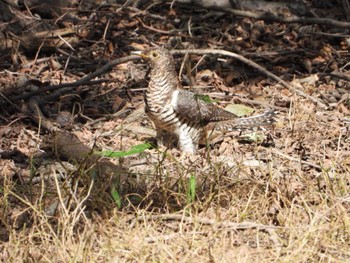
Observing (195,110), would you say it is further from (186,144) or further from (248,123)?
(248,123)

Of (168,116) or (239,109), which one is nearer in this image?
(168,116)

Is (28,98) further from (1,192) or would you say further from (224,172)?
(224,172)

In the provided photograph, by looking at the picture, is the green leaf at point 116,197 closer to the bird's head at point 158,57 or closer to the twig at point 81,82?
the bird's head at point 158,57

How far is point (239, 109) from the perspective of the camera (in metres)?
7.23

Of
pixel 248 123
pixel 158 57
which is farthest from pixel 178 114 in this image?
pixel 248 123

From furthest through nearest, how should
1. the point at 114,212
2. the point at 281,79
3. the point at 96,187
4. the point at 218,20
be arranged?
the point at 218,20 < the point at 281,79 < the point at 96,187 < the point at 114,212

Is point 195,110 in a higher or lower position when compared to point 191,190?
lower

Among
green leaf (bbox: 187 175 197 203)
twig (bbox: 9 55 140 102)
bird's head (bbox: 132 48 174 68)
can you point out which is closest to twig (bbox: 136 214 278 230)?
green leaf (bbox: 187 175 197 203)

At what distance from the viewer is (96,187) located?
513 cm

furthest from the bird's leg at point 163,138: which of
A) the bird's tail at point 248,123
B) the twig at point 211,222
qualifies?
the twig at point 211,222

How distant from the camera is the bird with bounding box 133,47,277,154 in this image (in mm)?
6383

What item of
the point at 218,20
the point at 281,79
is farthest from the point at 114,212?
the point at 218,20

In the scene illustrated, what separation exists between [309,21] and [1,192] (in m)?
3.90

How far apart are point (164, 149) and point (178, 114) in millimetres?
351
